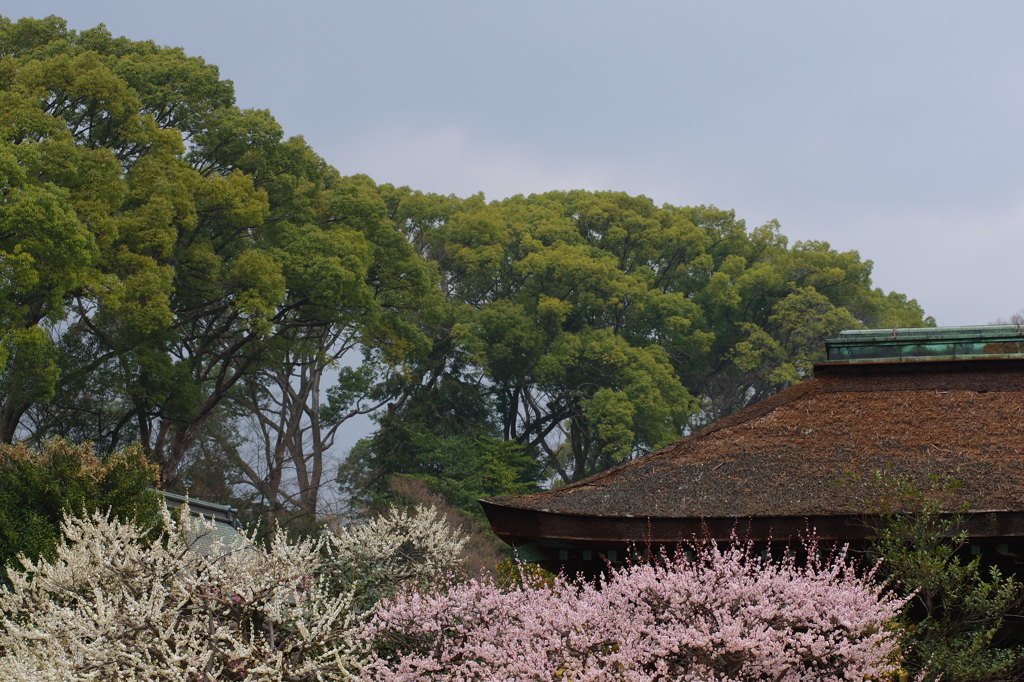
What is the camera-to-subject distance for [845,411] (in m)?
9.26

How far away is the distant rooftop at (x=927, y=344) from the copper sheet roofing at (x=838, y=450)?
0.16ft

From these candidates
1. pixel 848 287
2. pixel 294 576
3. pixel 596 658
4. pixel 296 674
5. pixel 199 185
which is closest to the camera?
pixel 596 658

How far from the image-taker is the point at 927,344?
979cm

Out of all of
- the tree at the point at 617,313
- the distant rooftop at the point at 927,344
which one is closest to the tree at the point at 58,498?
the distant rooftop at the point at 927,344

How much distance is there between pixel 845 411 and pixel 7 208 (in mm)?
15774

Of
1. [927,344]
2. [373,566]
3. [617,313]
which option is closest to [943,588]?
[927,344]

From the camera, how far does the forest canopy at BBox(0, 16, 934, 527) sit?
21906 mm

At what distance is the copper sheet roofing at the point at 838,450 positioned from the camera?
8070 mm

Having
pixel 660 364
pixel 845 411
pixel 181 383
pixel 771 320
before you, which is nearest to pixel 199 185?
pixel 181 383

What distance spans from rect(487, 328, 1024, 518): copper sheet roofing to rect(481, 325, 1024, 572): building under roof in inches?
0.5

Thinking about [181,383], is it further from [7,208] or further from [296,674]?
[296,674]

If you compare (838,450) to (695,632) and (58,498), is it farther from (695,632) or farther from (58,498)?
(58,498)

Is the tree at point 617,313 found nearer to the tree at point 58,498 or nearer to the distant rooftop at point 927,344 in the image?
the tree at point 58,498

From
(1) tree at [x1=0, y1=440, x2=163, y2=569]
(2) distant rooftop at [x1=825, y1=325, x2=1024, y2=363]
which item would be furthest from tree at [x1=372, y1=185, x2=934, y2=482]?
(2) distant rooftop at [x1=825, y1=325, x2=1024, y2=363]
